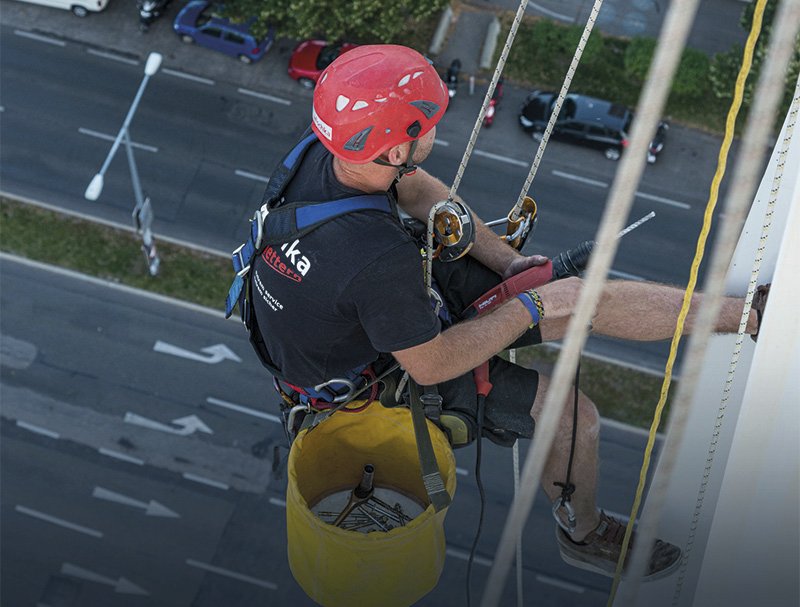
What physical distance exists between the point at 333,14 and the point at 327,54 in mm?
1926

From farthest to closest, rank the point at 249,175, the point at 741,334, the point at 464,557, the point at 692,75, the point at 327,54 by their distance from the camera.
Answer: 1. the point at 327,54
2. the point at 692,75
3. the point at 249,175
4. the point at 464,557
5. the point at 741,334

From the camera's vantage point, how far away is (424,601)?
17906 mm

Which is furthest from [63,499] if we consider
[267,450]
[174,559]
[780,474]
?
[780,474]

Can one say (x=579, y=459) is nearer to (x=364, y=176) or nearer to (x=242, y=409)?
(x=364, y=176)

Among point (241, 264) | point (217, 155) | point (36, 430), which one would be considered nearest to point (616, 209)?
point (241, 264)

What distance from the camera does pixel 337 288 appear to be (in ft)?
18.7

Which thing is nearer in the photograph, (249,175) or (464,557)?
(464,557)

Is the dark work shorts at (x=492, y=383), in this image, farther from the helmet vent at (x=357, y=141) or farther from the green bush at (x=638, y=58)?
the green bush at (x=638, y=58)

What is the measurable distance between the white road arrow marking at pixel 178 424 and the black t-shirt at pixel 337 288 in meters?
13.6

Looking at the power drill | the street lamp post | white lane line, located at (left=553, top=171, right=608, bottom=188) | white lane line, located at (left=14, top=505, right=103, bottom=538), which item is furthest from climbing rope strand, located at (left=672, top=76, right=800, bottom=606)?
white lane line, located at (left=553, top=171, right=608, bottom=188)

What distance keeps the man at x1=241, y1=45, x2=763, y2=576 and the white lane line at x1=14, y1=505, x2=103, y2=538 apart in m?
12.8

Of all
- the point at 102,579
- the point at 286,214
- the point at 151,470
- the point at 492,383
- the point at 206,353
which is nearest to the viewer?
the point at 286,214

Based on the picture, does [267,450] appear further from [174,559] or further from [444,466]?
[444,466]

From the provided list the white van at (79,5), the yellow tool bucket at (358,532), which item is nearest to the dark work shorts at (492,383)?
the yellow tool bucket at (358,532)
